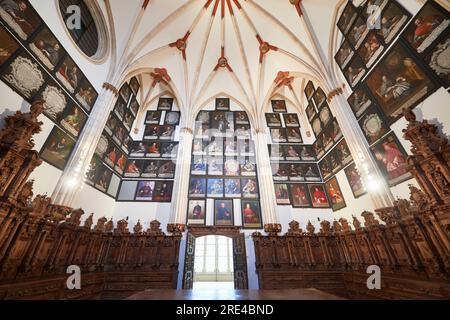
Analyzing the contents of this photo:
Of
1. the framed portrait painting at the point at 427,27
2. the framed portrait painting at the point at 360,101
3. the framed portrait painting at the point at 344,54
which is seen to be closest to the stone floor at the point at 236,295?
the framed portrait painting at the point at 427,27

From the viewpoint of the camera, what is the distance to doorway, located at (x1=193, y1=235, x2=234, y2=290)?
13992 mm

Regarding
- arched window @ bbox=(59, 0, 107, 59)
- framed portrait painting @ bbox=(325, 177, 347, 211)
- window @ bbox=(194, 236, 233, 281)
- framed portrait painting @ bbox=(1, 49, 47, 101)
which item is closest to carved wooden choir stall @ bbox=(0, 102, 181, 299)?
framed portrait painting @ bbox=(1, 49, 47, 101)

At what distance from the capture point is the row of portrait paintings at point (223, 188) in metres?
10.5

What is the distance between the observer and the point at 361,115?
7.56m

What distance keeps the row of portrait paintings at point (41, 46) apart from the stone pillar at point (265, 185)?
30.6 feet

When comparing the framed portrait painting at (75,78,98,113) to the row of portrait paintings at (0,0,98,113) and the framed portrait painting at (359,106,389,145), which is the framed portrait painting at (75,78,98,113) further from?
the framed portrait painting at (359,106,389,145)

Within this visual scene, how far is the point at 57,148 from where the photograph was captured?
6121 mm

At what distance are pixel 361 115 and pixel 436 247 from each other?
17.2 feet

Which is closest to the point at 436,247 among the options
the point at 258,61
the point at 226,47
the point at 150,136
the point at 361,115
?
the point at 361,115

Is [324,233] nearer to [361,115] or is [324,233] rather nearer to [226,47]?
[361,115]

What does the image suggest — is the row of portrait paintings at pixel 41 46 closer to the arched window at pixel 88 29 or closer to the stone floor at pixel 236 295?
the arched window at pixel 88 29

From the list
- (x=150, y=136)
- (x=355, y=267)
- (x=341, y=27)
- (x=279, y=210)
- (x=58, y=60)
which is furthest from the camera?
(x=150, y=136)

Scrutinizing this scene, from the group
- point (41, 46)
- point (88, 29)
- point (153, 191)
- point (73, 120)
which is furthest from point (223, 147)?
point (41, 46)

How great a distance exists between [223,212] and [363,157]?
710 cm
